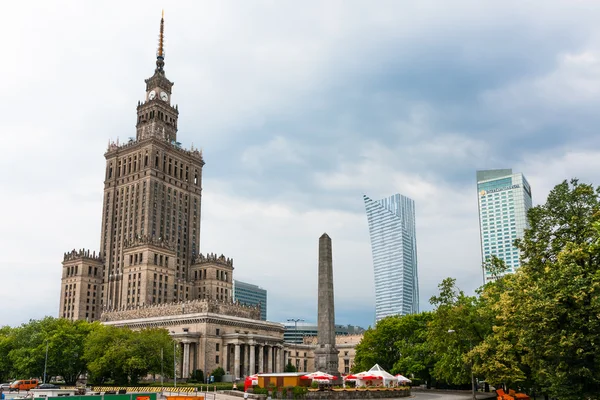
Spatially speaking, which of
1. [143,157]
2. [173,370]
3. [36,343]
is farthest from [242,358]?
[143,157]

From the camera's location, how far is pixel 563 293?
3419cm

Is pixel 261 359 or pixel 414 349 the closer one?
pixel 414 349

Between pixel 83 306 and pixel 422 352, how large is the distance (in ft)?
324

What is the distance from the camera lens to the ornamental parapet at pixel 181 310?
115 metres

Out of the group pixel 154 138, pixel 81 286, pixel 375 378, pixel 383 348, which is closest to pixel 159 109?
pixel 154 138

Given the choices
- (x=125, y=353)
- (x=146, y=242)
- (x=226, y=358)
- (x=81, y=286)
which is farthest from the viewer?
(x=81, y=286)

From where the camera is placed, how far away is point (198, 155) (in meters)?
176

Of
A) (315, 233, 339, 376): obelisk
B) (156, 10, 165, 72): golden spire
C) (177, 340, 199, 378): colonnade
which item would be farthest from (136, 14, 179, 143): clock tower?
(315, 233, 339, 376): obelisk

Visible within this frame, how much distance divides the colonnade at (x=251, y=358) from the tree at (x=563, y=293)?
7800 cm

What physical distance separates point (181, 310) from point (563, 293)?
9506 centimetres

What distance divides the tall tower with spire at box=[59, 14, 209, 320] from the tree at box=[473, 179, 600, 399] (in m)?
108

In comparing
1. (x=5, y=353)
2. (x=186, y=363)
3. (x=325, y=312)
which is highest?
(x=325, y=312)

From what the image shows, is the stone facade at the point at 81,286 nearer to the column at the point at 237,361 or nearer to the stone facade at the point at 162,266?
the stone facade at the point at 162,266

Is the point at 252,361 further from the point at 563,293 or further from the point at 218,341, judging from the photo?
the point at 563,293
